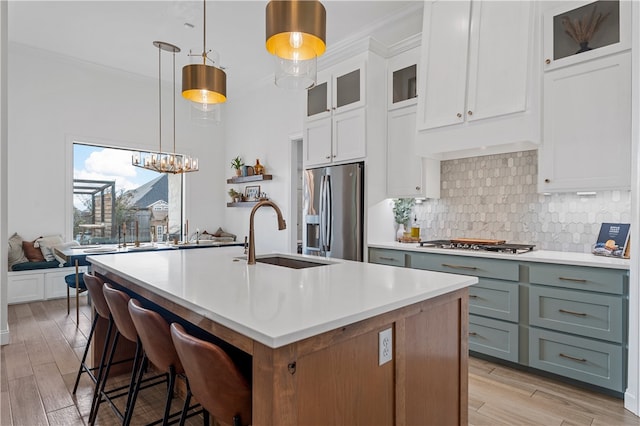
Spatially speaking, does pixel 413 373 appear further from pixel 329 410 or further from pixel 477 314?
pixel 477 314

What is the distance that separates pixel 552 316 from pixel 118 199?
6.06m

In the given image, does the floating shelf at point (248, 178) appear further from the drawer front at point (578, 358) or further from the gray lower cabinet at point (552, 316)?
the drawer front at point (578, 358)

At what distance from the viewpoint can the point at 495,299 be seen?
2.82m

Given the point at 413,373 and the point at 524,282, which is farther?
the point at 524,282

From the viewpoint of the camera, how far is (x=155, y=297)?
1.71 meters

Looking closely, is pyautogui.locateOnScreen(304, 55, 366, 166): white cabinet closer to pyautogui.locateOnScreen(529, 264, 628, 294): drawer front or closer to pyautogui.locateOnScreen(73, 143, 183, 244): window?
pyautogui.locateOnScreen(529, 264, 628, 294): drawer front

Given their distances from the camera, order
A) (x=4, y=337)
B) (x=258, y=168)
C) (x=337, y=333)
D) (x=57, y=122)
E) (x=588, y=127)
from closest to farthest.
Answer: (x=337, y=333) < (x=588, y=127) < (x=4, y=337) < (x=57, y=122) < (x=258, y=168)

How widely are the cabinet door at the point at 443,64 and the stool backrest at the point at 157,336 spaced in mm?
2727

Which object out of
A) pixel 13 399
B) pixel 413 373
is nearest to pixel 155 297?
pixel 413 373

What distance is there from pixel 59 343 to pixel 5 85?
8.23ft

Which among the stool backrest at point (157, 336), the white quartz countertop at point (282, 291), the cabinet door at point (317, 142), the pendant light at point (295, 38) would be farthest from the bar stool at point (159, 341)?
the cabinet door at point (317, 142)

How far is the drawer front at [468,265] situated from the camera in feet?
8.98

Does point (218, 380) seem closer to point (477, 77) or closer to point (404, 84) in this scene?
point (477, 77)

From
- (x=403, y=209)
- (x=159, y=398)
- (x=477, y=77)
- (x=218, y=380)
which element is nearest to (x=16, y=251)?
(x=159, y=398)
